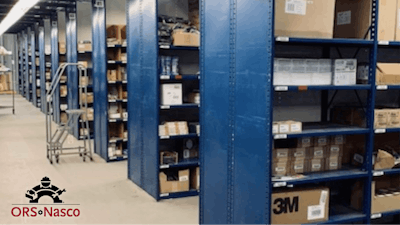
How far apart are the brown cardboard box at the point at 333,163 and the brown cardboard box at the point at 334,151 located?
0.03 meters

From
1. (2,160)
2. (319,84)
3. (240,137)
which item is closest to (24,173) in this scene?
(2,160)

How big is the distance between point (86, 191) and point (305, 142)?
344 cm

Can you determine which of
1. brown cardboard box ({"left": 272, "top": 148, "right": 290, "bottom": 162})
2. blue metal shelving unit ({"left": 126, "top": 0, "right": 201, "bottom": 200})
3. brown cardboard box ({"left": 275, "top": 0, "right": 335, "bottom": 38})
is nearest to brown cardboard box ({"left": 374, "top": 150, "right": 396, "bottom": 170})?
brown cardboard box ({"left": 272, "top": 148, "right": 290, "bottom": 162})

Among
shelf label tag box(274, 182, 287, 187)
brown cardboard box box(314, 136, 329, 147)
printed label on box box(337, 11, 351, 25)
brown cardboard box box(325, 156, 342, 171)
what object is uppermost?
printed label on box box(337, 11, 351, 25)

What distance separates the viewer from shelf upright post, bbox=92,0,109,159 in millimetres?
8398

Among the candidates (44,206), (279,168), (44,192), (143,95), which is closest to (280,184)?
(279,168)

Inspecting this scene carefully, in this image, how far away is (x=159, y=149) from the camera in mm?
6383

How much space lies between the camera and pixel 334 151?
461 centimetres

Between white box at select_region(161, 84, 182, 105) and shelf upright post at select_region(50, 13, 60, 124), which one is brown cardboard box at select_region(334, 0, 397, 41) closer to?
white box at select_region(161, 84, 182, 105)

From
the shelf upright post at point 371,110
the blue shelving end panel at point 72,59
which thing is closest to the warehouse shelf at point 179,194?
the shelf upright post at point 371,110

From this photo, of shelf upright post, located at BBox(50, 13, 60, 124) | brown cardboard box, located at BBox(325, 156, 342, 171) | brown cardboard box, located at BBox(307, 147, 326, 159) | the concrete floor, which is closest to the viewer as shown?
brown cardboard box, located at BBox(307, 147, 326, 159)

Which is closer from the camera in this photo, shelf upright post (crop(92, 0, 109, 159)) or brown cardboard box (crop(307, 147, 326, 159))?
brown cardboard box (crop(307, 147, 326, 159))

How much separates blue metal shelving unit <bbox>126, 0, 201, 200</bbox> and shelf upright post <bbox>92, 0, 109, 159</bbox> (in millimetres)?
1479

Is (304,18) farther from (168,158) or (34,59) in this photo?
(34,59)
